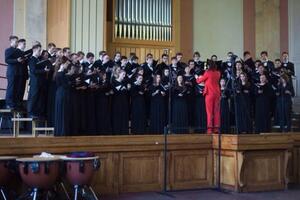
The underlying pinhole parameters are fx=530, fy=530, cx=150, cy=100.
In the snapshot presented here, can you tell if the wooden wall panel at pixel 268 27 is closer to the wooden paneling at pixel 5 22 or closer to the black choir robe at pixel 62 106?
the wooden paneling at pixel 5 22

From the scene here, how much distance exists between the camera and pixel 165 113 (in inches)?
348

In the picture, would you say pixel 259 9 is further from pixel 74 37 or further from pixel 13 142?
pixel 13 142

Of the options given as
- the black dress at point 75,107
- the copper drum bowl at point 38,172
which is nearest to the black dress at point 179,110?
the black dress at point 75,107

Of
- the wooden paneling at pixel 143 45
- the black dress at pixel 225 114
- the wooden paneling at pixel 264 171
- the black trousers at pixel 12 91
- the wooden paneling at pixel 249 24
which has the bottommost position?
the wooden paneling at pixel 264 171

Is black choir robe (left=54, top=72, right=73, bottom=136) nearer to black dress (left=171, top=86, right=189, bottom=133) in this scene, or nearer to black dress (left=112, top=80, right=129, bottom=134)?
black dress (left=112, top=80, right=129, bottom=134)

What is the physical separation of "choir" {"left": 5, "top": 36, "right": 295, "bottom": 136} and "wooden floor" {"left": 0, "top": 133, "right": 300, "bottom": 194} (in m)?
0.51

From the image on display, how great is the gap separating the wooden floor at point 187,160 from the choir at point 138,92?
51 centimetres

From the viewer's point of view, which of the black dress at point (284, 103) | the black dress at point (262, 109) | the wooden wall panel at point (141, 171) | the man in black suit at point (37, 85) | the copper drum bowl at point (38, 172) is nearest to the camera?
the copper drum bowl at point (38, 172)

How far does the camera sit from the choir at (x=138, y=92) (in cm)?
777

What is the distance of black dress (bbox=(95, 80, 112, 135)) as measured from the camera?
26.9ft

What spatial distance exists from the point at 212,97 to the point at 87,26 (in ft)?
9.72

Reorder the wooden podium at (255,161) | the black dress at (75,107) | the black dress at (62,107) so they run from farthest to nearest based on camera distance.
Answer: the black dress at (75,107) → the black dress at (62,107) → the wooden podium at (255,161)

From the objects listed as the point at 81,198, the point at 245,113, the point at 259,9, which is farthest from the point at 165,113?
the point at 259,9

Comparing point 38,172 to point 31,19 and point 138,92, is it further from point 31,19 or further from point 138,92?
point 31,19
